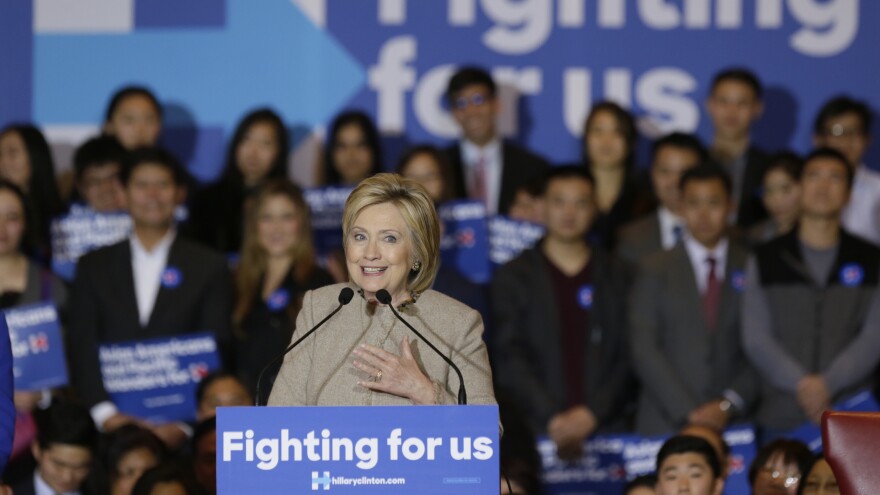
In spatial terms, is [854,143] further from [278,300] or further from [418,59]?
[278,300]

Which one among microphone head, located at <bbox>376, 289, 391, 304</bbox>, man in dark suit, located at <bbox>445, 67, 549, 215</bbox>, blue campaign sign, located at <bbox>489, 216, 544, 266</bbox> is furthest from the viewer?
man in dark suit, located at <bbox>445, 67, 549, 215</bbox>

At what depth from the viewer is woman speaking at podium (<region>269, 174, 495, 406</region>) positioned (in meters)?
3.59

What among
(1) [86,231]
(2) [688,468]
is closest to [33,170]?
(1) [86,231]

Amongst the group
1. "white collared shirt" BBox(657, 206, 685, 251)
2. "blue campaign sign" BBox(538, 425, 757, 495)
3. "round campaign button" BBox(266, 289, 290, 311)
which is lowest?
"blue campaign sign" BBox(538, 425, 757, 495)

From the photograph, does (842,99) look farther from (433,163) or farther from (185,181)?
(185,181)

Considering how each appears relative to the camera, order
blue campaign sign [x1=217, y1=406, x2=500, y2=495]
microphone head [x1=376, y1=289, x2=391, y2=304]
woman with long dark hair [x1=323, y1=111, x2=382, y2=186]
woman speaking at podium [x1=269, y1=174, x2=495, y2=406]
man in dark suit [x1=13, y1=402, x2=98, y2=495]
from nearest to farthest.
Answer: blue campaign sign [x1=217, y1=406, x2=500, y2=495] → microphone head [x1=376, y1=289, x2=391, y2=304] → woman speaking at podium [x1=269, y1=174, x2=495, y2=406] → man in dark suit [x1=13, y1=402, x2=98, y2=495] → woman with long dark hair [x1=323, y1=111, x2=382, y2=186]

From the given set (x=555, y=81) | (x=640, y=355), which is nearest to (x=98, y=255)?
(x=640, y=355)

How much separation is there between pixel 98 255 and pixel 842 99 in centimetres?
361

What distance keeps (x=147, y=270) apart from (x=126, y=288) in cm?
13

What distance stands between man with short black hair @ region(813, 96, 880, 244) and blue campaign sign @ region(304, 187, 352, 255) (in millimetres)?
2341

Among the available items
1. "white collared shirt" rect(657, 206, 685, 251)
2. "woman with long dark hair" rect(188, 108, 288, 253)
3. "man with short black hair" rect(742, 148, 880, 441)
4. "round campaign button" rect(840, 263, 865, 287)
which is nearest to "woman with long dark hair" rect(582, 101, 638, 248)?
"white collared shirt" rect(657, 206, 685, 251)

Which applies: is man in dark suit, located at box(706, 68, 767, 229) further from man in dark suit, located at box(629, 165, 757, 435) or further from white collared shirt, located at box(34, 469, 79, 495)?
white collared shirt, located at box(34, 469, 79, 495)

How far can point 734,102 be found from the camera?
25.2ft

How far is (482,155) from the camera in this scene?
7.69m
